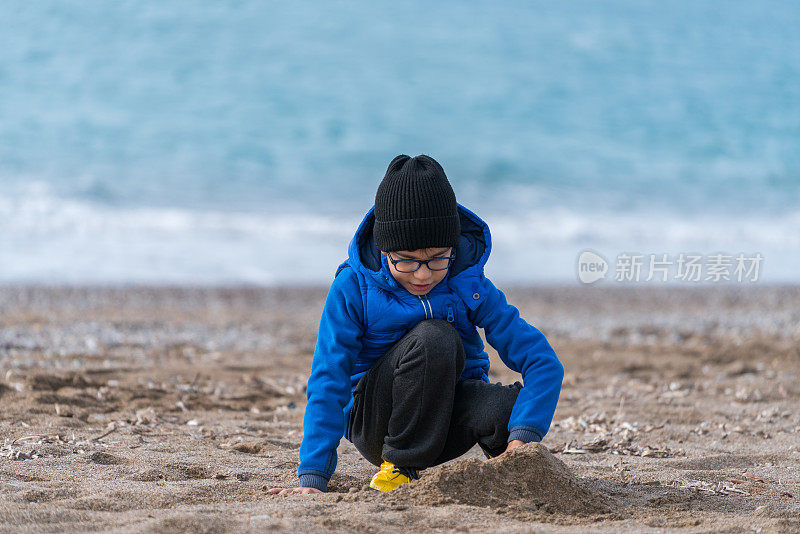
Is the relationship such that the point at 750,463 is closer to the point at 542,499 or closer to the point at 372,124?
the point at 542,499

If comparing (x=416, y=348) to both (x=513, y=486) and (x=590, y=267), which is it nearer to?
(x=513, y=486)

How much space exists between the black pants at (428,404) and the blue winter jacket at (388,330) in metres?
0.07

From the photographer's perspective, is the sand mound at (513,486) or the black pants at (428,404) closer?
the sand mound at (513,486)

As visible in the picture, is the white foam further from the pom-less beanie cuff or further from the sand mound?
the sand mound

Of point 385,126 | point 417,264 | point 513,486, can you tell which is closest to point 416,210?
point 417,264

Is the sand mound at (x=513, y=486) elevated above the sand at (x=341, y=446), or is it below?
above

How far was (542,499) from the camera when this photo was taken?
7.13ft

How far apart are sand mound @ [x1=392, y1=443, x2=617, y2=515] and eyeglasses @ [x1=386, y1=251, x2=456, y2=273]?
0.59 meters

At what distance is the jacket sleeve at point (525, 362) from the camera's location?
236 centimetres

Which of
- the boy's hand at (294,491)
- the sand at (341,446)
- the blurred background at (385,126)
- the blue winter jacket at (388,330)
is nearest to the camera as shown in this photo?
the sand at (341,446)

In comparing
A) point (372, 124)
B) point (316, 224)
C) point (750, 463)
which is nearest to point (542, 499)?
point (750, 463)

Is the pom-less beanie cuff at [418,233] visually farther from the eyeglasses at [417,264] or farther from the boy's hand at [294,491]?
the boy's hand at [294,491]

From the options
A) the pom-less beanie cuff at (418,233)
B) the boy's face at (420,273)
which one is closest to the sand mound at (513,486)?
the boy's face at (420,273)

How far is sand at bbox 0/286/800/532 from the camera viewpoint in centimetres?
204
